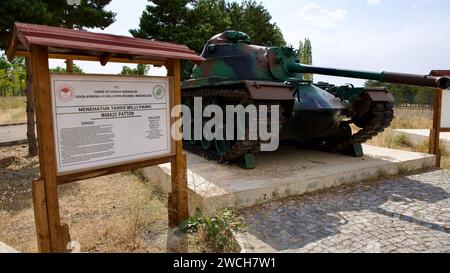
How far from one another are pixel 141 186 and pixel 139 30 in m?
14.6

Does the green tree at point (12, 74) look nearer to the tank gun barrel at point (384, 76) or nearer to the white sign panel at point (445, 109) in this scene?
the tank gun barrel at point (384, 76)

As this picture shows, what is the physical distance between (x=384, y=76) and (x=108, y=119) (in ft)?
13.5

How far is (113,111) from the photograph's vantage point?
3363mm

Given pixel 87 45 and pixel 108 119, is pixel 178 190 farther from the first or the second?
pixel 87 45

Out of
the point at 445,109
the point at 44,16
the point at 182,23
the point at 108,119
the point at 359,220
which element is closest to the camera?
the point at 108,119

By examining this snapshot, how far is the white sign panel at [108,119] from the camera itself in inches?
119

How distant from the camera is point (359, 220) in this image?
164 inches

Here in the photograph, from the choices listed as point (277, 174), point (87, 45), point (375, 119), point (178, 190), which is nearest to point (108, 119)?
point (87, 45)

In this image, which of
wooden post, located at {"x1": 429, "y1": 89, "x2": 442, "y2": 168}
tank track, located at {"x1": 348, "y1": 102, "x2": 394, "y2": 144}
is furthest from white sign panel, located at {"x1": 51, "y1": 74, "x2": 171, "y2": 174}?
wooden post, located at {"x1": 429, "y1": 89, "x2": 442, "y2": 168}

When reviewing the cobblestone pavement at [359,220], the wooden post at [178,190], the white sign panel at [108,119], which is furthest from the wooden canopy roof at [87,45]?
the cobblestone pavement at [359,220]

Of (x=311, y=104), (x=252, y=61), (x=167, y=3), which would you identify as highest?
(x=167, y=3)

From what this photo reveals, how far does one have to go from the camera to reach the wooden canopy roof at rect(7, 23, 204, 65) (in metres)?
2.73
